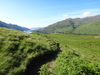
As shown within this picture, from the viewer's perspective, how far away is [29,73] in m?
9.59

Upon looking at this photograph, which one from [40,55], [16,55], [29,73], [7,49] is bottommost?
[29,73]

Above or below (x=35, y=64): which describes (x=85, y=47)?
below

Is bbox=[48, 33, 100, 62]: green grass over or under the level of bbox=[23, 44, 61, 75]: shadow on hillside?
under

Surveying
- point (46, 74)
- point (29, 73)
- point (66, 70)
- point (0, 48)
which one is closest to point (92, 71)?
point (66, 70)

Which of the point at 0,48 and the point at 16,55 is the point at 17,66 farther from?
the point at 0,48

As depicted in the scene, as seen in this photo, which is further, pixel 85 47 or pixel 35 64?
pixel 85 47

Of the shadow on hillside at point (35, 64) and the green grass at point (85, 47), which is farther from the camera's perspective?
the green grass at point (85, 47)

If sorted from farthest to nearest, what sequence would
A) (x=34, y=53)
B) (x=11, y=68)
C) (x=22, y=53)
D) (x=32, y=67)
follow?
(x=34, y=53) → (x=22, y=53) → (x=32, y=67) → (x=11, y=68)

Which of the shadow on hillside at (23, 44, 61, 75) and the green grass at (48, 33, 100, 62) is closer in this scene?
the shadow on hillside at (23, 44, 61, 75)

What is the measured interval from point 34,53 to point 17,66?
3559mm

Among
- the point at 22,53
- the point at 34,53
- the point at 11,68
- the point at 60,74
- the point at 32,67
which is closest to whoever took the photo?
the point at 60,74

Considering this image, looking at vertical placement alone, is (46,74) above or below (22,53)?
below

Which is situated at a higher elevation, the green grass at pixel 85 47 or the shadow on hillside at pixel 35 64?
the shadow on hillside at pixel 35 64

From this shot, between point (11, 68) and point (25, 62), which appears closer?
point (11, 68)
